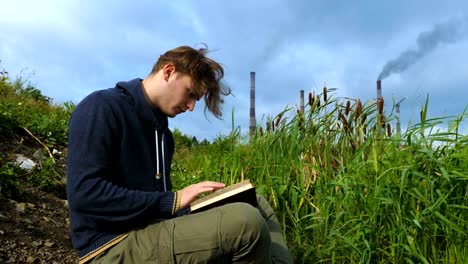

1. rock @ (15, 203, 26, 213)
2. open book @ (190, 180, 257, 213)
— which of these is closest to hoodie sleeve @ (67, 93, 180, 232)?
open book @ (190, 180, 257, 213)

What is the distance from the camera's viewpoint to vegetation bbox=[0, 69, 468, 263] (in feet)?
9.55

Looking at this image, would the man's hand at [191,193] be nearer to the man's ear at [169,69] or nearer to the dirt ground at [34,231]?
the man's ear at [169,69]

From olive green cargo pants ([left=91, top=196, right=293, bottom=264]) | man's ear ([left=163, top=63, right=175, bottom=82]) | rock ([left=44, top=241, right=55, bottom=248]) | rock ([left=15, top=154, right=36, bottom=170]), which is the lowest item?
rock ([left=44, top=241, right=55, bottom=248])

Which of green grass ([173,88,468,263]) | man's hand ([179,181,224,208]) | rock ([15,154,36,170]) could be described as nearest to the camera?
man's hand ([179,181,224,208])

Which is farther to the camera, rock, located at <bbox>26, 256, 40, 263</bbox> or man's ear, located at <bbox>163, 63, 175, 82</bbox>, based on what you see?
rock, located at <bbox>26, 256, 40, 263</bbox>

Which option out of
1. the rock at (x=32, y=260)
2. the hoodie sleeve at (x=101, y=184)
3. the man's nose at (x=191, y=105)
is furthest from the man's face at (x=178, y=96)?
the rock at (x=32, y=260)

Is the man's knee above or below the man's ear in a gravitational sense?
below

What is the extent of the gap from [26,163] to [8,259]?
1.58m

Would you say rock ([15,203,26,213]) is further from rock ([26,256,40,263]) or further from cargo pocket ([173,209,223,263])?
cargo pocket ([173,209,223,263])

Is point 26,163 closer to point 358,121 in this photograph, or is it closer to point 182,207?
point 358,121

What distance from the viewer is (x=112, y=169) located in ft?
7.16

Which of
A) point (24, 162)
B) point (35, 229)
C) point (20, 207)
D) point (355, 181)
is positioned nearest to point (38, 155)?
point (24, 162)

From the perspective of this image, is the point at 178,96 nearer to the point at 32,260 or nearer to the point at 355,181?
the point at 355,181

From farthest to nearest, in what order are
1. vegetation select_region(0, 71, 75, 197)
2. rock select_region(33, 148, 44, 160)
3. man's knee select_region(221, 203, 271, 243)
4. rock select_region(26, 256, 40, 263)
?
rock select_region(33, 148, 44, 160), vegetation select_region(0, 71, 75, 197), rock select_region(26, 256, 40, 263), man's knee select_region(221, 203, 271, 243)
